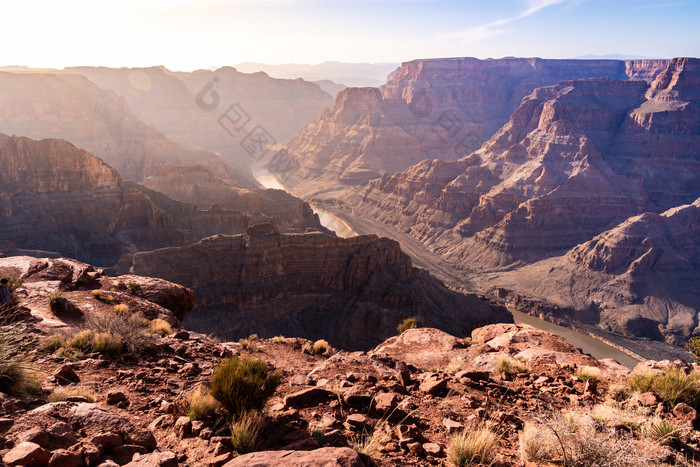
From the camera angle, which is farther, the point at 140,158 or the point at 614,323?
the point at 140,158

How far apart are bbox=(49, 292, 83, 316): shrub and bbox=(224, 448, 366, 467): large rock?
12027mm

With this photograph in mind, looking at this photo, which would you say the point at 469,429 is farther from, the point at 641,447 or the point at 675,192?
the point at 675,192

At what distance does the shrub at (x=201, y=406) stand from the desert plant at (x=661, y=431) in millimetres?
7485

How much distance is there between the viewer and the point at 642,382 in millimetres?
10336

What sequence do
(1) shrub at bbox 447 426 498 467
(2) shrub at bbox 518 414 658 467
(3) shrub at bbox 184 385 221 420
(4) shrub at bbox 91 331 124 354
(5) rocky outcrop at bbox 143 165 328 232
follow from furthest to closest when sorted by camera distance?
(5) rocky outcrop at bbox 143 165 328 232 < (4) shrub at bbox 91 331 124 354 < (3) shrub at bbox 184 385 221 420 < (1) shrub at bbox 447 426 498 467 < (2) shrub at bbox 518 414 658 467

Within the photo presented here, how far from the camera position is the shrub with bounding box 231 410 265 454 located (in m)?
6.25

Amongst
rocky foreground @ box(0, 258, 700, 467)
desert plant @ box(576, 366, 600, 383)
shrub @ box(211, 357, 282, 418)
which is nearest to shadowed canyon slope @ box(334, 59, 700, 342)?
desert plant @ box(576, 366, 600, 383)

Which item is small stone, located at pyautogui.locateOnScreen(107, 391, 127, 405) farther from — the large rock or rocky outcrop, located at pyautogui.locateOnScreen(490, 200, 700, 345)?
rocky outcrop, located at pyautogui.locateOnScreen(490, 200, 700, 345)

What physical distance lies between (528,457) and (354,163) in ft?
550

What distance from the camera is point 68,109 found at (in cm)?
12075

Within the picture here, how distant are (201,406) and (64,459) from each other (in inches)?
82.8

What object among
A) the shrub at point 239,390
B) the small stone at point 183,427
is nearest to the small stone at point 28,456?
the small stone at point 183,427

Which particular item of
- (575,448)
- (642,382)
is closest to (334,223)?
(642,382)

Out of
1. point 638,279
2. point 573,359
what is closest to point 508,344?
point 573,359
